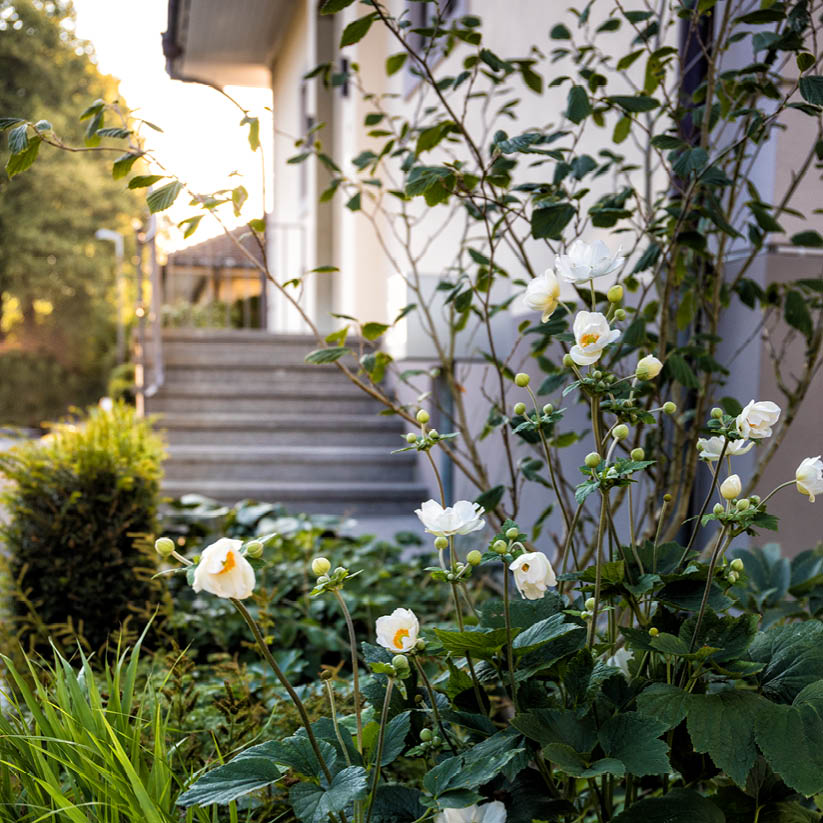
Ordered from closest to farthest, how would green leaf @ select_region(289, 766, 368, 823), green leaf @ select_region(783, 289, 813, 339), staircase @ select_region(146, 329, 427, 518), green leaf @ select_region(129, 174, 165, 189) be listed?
1. green leaf @ select_region(289, 766, 368, 823)
2. green leaf @ select_region(129, 174, 165, 189)
3. green leaf @ select_region(783, 289, 813, 339)
4. staircase @ select_region(146, 329, 427, 518)

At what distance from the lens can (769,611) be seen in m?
1.65

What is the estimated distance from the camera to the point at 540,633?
3.38 feet

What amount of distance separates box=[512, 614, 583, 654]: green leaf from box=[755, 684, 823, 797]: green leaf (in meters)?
0.22

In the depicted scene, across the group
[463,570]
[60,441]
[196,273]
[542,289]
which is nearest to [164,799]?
[463,570]

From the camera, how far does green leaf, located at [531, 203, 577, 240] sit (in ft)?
5.36

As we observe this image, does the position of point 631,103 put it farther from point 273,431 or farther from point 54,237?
point 54,237

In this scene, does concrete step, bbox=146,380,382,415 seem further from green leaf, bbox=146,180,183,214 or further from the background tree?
the background tree

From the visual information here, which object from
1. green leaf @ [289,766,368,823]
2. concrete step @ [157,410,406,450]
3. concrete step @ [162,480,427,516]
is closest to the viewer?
green leaf @ [289,766,368,823]

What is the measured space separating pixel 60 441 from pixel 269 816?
1.82 metres

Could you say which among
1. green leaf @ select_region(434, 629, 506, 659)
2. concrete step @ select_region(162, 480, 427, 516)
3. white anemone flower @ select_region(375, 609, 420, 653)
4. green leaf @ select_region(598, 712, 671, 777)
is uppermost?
white anemone flower @ select_region(375, 609, 420, 653)

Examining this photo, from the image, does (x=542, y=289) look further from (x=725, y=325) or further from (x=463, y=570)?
(x=725, y=325)

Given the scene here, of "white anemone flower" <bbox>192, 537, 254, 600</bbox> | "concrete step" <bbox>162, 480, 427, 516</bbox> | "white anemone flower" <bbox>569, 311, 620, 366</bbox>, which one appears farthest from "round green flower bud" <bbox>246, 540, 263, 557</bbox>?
"concrete step" <bbox>162, 480, 427, 516</bbox>

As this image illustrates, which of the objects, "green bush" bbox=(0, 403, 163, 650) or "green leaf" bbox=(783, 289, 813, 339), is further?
"green bush" bbox=(0, 403, 163, 650)

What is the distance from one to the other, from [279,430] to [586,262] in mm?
4645
